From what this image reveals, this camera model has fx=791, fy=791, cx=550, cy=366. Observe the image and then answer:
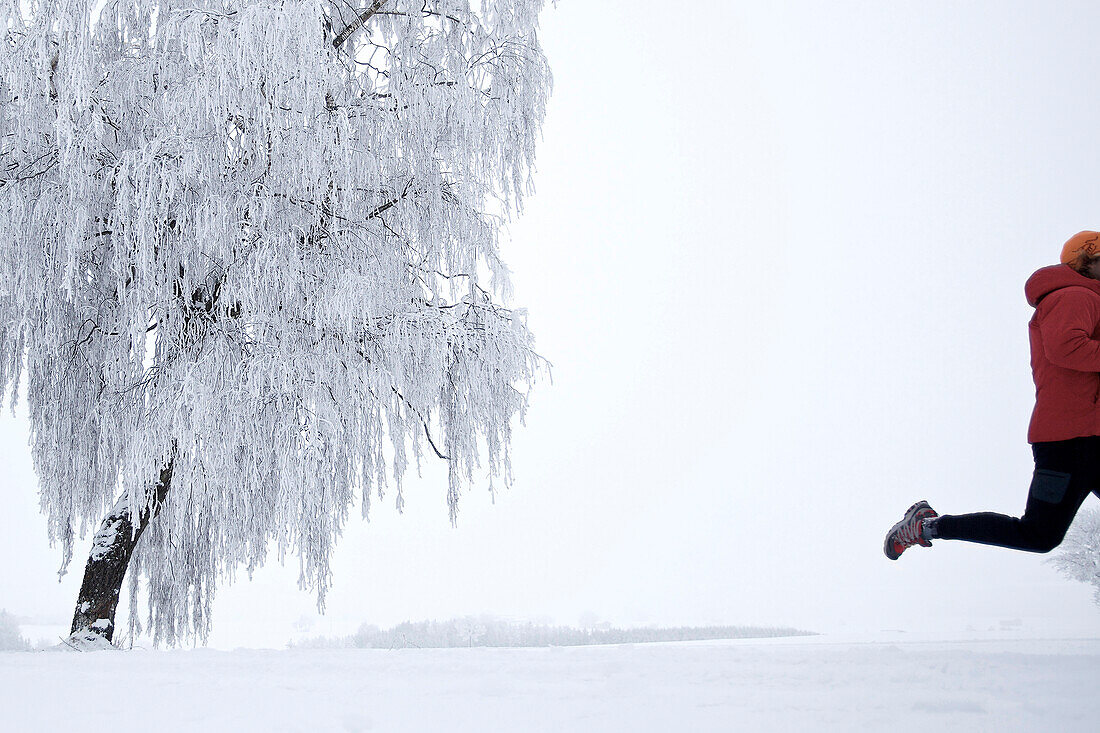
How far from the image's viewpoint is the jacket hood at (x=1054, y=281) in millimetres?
2758

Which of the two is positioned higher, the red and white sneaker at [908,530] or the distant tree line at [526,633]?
the red and white sneaker at [908,530]

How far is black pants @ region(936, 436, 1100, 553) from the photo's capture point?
263cm

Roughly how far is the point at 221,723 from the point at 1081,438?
2.69 metres

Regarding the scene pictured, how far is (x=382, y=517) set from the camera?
5234mm

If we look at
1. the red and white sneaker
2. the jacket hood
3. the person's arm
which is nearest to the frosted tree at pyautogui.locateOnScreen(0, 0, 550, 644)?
the red and white sneaker

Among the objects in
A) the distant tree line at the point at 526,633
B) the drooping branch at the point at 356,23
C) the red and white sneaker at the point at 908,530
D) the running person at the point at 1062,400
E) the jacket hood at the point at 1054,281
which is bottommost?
the distant tree line at the point at 526,633

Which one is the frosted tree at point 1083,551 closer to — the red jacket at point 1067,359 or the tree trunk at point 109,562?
the red jacket at point 1067,359

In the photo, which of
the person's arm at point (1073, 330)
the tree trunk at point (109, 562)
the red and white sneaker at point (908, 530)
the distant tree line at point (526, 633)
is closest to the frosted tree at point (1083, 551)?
the distant tree line at point (526, 633)

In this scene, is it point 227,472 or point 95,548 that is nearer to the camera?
point 227,472

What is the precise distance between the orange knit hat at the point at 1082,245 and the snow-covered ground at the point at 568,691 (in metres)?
1.38

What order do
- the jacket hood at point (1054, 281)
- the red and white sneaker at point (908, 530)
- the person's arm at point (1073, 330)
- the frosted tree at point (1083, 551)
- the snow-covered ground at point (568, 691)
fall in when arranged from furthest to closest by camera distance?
the frosted tree at point (1083, 551)
the red and white sneaker at point (908, 530)
the jacket hood at point (1054, 281)
the person's arm at point (1073, 330)
the snow-covered ground at point (568, 691)

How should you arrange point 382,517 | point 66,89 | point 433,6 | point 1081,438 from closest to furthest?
point 1081,438
point 66,89
point 382,517
point 433,6

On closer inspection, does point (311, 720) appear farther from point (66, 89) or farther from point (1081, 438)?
point (66, 89)

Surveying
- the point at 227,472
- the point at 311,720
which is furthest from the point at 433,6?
the point at 311,720
